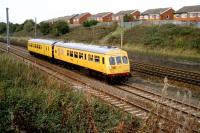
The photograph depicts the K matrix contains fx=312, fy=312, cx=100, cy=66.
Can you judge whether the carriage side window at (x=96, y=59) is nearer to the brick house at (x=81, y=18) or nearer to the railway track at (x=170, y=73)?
the railway track at (x=170, y=73)

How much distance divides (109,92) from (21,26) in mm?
98037

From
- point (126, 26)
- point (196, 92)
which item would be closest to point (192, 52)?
A: point (196, 92)

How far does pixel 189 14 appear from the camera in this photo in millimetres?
61219

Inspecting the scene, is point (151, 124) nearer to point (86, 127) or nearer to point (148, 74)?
point (86, 127)

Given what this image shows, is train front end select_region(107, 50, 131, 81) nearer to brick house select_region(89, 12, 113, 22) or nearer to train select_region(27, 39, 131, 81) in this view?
train select_region(27, 39, 131, 81)

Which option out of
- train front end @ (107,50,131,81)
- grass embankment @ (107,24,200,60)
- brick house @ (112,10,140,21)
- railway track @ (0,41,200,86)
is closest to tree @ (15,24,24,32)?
brick house @ (112,10,140,21)

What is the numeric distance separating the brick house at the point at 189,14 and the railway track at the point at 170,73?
34.2 meters

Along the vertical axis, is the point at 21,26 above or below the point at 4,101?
above

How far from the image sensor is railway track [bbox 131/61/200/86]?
69.4ft

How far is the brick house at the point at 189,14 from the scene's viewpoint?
5931 cm

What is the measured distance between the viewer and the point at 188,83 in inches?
821

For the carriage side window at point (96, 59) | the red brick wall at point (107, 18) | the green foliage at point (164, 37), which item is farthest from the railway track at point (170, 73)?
the red brick wall at point (107, 18)

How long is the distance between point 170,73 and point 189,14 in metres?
40.8

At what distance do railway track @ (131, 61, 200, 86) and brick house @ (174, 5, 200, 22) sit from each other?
1346 inches
